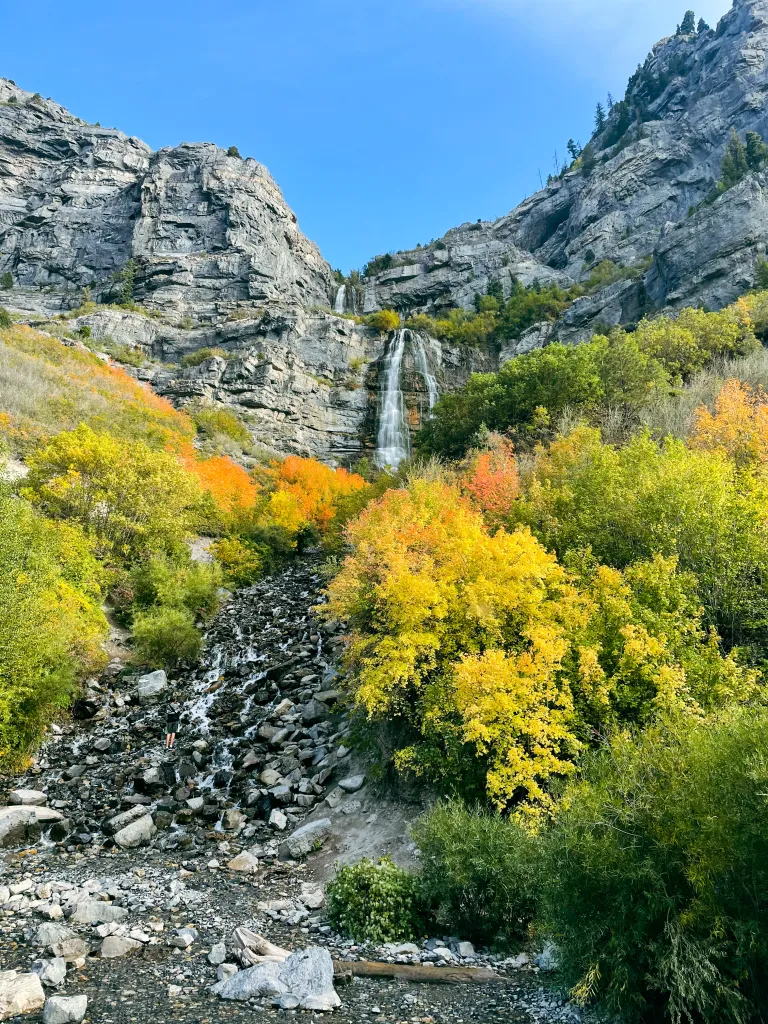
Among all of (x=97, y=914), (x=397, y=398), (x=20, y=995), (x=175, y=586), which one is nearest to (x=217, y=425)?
(x=397, y=398)

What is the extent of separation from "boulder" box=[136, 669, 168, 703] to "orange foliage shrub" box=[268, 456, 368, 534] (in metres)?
15.8

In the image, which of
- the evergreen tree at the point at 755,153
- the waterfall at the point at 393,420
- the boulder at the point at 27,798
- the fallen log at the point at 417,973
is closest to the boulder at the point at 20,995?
the fallen log at the point at 417,973

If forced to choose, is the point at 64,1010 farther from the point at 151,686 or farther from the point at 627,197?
the point at 627,197

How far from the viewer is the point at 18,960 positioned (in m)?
7.23

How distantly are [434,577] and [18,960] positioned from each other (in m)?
8.78

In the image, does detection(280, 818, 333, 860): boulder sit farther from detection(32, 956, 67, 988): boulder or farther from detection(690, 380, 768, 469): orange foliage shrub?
detection(690, 380, 768, 469): orange foliage shrub

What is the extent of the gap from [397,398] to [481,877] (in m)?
57.1

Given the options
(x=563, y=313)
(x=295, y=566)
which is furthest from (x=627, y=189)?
(x=295, y=566)

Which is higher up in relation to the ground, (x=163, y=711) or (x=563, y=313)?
(x=563, y=313)

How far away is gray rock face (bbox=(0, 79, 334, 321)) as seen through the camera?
78.5m

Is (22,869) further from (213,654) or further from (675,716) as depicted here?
(675,716)

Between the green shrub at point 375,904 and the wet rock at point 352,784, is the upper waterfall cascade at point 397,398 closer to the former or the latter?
the wet rock at point 352,784

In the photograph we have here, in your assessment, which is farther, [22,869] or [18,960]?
[22,869]

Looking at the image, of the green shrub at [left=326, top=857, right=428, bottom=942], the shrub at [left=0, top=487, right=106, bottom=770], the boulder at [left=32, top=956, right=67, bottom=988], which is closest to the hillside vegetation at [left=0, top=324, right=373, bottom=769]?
the shrub at [left=0, top=487, right=106, bottom=770]
